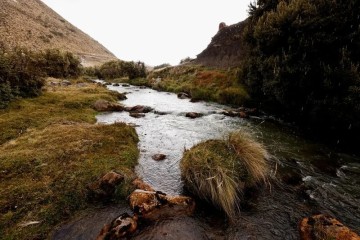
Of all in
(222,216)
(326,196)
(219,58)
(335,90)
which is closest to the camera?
(222,216)

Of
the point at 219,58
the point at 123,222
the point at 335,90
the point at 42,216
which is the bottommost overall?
the point at 42,216

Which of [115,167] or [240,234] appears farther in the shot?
[115,167]

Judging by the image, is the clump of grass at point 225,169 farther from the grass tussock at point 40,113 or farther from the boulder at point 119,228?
the grass tussock at point 40,113

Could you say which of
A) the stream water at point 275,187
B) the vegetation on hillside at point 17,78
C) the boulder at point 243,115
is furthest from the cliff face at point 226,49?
the vegetation on hillside at point 17,78

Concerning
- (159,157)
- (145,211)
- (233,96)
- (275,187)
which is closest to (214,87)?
(233,96)

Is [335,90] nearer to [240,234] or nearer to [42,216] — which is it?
[240,234]

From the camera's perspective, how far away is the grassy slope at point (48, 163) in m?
5.89

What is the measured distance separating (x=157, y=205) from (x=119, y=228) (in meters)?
1.18

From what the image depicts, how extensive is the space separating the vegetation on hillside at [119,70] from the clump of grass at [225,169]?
167 ft

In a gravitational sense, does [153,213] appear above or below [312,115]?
below

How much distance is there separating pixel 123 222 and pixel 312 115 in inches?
479

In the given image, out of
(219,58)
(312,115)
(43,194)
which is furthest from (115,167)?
(219,58)

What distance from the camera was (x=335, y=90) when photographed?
449 inches

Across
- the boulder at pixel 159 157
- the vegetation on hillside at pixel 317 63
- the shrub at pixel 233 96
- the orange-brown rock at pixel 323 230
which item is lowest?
the boulder at pixel 159 157
